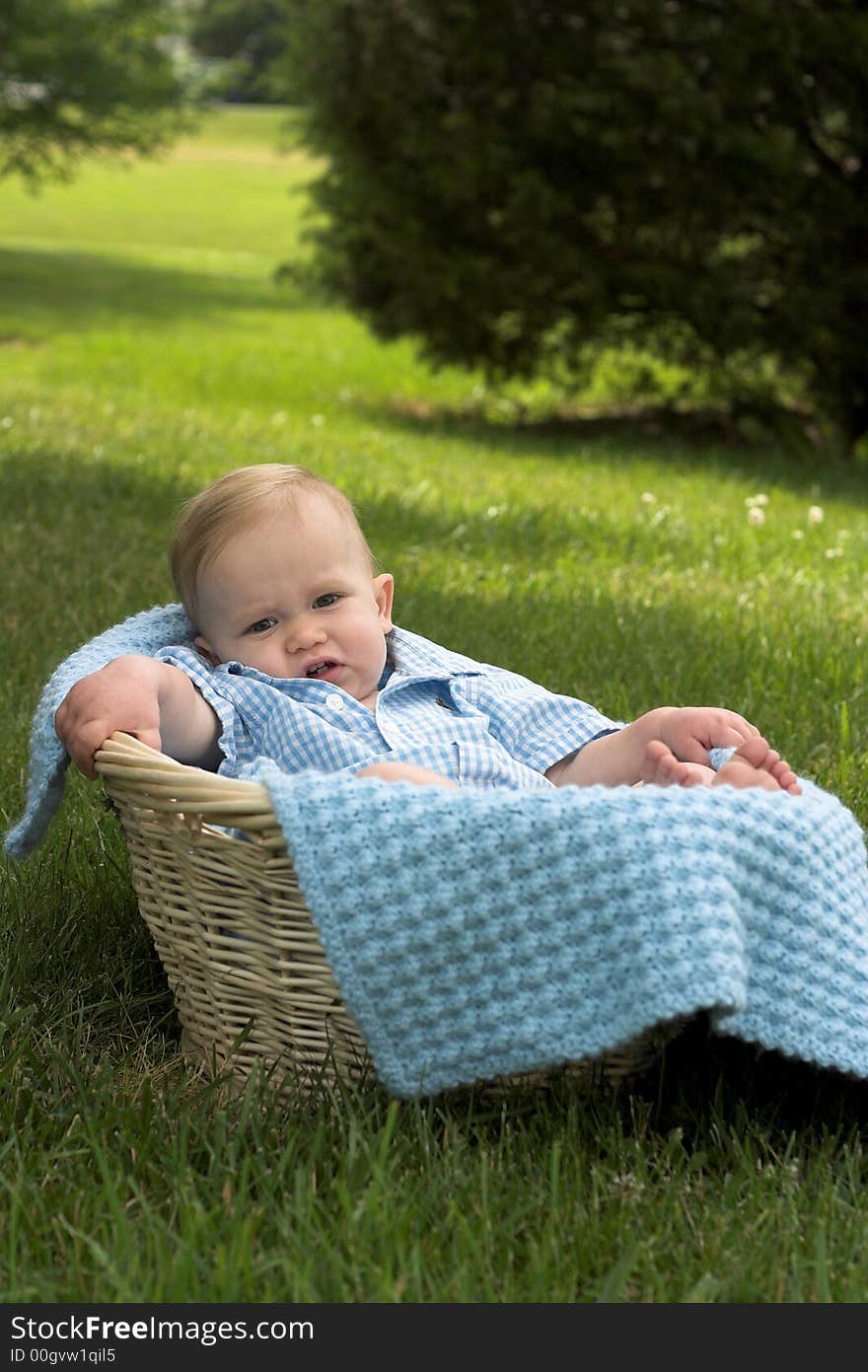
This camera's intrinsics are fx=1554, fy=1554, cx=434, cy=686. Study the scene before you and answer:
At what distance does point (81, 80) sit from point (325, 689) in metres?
14.7

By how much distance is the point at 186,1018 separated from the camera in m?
2.07

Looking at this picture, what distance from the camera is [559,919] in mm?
1720

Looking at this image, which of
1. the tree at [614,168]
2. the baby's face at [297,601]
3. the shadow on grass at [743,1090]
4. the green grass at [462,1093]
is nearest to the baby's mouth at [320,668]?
the baby's face at [297,601]

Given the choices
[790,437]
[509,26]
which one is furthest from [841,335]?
[509,26]

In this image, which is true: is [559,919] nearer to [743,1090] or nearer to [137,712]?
[743,1090]

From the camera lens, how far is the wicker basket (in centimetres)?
179

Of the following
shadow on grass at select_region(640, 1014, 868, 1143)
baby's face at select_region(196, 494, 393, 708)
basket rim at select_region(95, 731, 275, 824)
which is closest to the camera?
basket rim at select_region(95, 731, 275, 824)

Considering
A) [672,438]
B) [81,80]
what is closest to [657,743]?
[672,438]

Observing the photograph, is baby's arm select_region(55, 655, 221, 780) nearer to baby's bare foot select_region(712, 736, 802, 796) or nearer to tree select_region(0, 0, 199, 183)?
baby's bare foot select_region(712, 736, 802, 796)

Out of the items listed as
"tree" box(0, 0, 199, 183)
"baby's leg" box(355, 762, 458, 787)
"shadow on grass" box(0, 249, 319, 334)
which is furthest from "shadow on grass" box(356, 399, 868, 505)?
"tree" box(0, 0, 199, 183)

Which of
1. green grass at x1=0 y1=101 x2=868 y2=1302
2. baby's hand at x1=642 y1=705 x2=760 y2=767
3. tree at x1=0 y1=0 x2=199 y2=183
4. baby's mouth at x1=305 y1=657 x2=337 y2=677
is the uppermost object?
baby's hand at x1=642 y1=705 x2=760 y2=767

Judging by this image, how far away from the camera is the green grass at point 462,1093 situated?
1.59 meters
